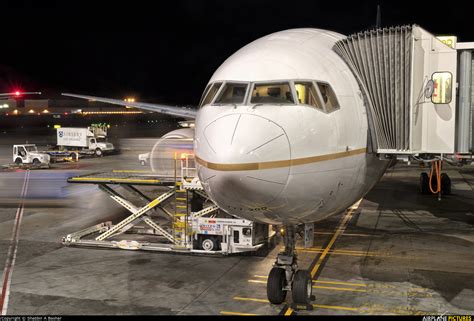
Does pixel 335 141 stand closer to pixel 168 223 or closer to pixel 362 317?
pixel 362 317

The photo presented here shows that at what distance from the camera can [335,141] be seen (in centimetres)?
893

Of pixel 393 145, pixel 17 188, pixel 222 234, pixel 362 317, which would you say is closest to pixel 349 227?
pixel 222 234

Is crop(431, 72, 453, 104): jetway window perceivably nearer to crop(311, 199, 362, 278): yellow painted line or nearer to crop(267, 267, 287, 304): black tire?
crop(267, 267, 287, 304): black tire

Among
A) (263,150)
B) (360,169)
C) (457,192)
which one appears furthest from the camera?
(457,192)

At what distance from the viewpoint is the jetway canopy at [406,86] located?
33.4ft

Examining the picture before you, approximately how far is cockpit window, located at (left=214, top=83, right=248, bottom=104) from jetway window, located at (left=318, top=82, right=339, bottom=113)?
1426 millimetres

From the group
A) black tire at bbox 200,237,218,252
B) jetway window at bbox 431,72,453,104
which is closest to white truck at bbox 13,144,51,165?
black tire at bbox 200,237,218,252

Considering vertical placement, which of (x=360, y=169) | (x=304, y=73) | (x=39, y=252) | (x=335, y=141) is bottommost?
(x=39, y=252)

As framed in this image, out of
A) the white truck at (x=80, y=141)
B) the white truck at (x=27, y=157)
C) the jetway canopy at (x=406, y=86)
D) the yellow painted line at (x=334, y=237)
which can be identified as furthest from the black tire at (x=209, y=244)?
the white truck at (x=80, y=141)

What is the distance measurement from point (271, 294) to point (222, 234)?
16.7 feet

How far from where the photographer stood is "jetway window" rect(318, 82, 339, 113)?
8945mm

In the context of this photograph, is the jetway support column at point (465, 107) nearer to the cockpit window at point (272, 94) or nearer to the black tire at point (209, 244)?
the cockpit window at point (272, 94)

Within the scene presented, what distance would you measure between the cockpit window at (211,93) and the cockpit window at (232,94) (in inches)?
8.6

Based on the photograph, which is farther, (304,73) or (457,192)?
(457,192)
